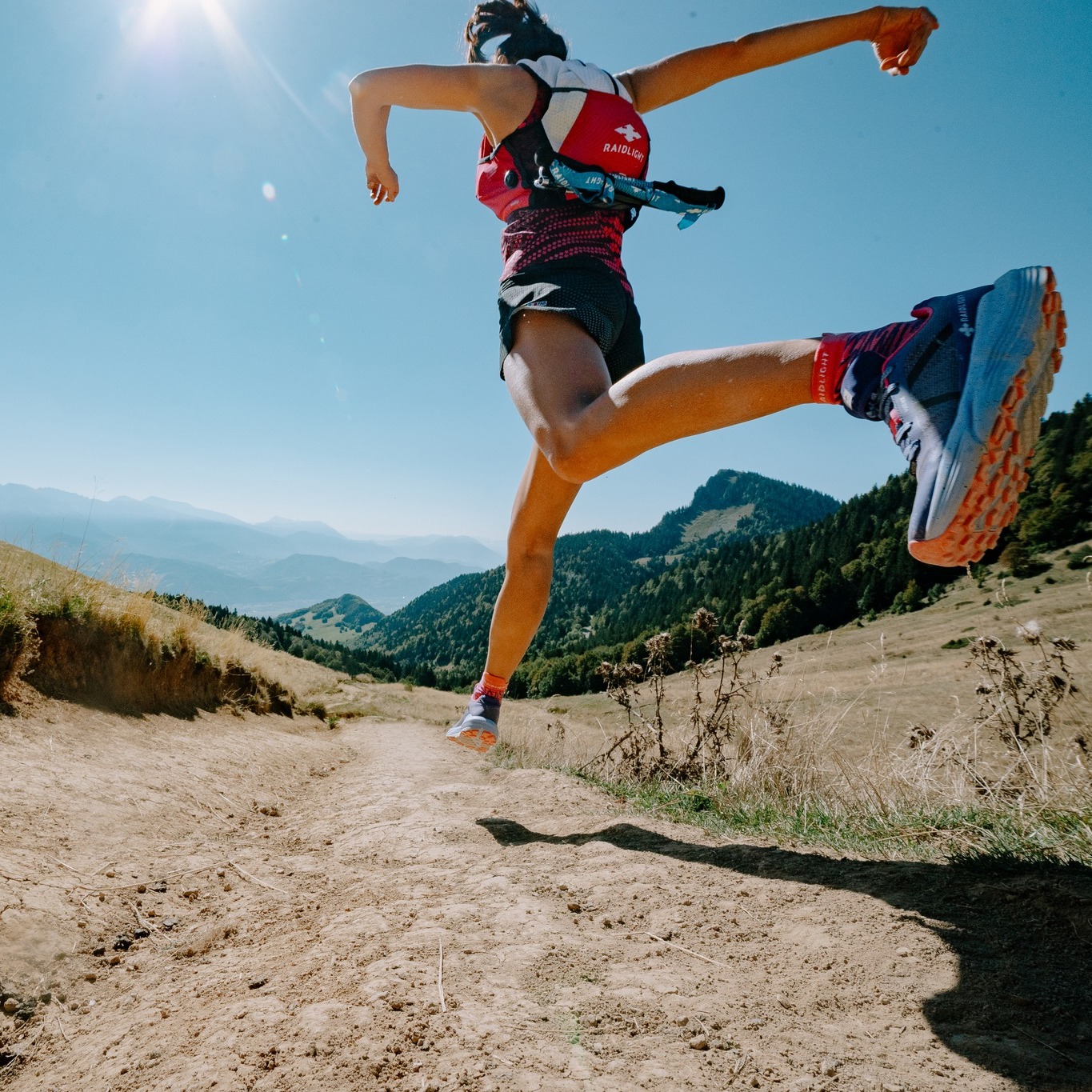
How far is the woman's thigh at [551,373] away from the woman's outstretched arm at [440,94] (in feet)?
2.14

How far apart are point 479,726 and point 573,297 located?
5.14 ft

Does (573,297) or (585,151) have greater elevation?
(585,151)

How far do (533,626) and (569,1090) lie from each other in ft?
5.99

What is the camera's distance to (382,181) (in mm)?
2180

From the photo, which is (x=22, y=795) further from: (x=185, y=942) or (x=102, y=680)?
(x=102, y=680)

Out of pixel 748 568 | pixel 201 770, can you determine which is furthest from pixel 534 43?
pixel 748 568

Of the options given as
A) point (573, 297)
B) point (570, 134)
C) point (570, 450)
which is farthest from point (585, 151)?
point (570, 450)

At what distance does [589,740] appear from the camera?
5.71 meters

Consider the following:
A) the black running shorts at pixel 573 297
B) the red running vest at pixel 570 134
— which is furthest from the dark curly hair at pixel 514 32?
the black running shorts at pixel 573 297

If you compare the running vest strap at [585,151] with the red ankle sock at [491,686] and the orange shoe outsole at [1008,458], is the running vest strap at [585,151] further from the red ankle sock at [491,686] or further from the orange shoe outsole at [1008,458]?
the red ankle sock at [491,686]

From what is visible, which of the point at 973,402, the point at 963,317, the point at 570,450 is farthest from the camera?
the point at 570,450

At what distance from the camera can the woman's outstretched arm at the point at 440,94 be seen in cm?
189

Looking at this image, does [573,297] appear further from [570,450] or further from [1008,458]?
[1008,458]

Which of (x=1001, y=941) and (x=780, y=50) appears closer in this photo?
(x=1001, y=941)
